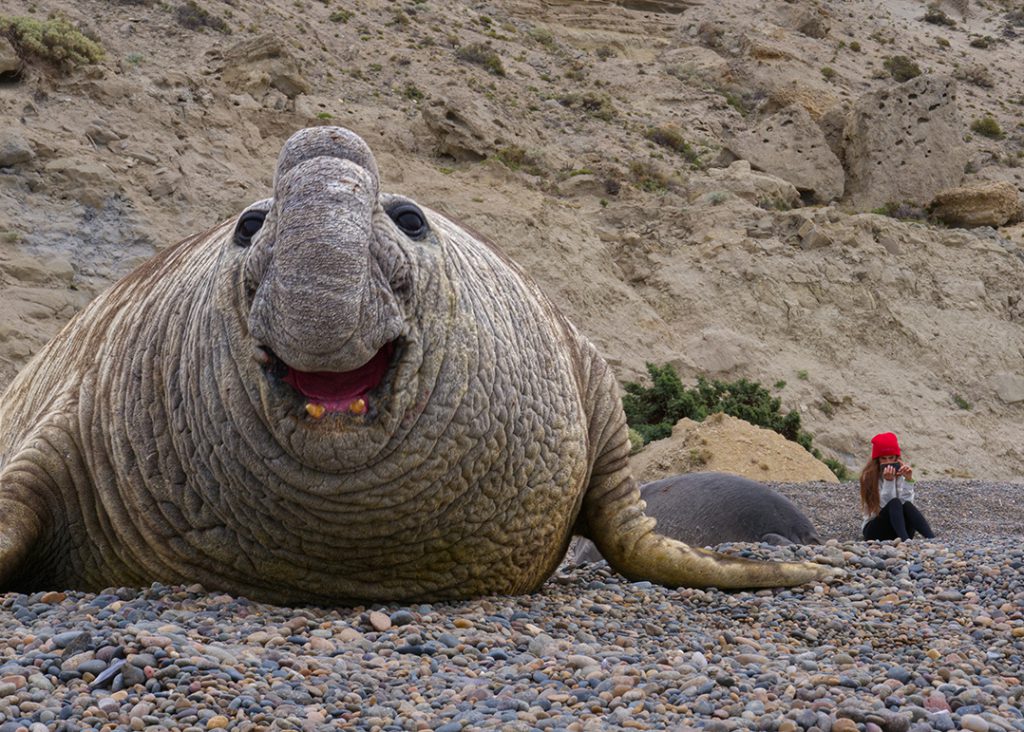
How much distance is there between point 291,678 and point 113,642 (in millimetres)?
531

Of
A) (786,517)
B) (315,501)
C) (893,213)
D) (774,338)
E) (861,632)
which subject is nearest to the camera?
(315,501)

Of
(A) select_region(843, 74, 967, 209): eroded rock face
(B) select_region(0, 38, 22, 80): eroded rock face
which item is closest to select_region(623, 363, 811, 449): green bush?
(A) select_region(843, 74, 967, 209): eroded rock face

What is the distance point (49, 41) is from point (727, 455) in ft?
45.4

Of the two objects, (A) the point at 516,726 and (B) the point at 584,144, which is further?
(B) the point at 584,144

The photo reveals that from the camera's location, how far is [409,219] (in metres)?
4.53

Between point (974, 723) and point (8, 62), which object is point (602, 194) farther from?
point (974, 723)

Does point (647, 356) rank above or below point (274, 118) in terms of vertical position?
below

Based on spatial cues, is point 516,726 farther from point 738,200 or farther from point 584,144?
point 584,144

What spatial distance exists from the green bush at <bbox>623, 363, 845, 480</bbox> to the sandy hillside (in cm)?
182

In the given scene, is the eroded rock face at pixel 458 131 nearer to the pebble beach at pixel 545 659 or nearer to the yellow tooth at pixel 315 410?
the pebble beach at pixel 545 659

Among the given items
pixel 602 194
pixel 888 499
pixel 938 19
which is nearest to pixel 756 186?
pixel 602 194

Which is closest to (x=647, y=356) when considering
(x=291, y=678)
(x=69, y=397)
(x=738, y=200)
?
(x=738, y=200)

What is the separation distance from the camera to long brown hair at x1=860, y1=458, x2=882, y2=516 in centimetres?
988

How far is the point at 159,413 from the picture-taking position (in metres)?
4.86
